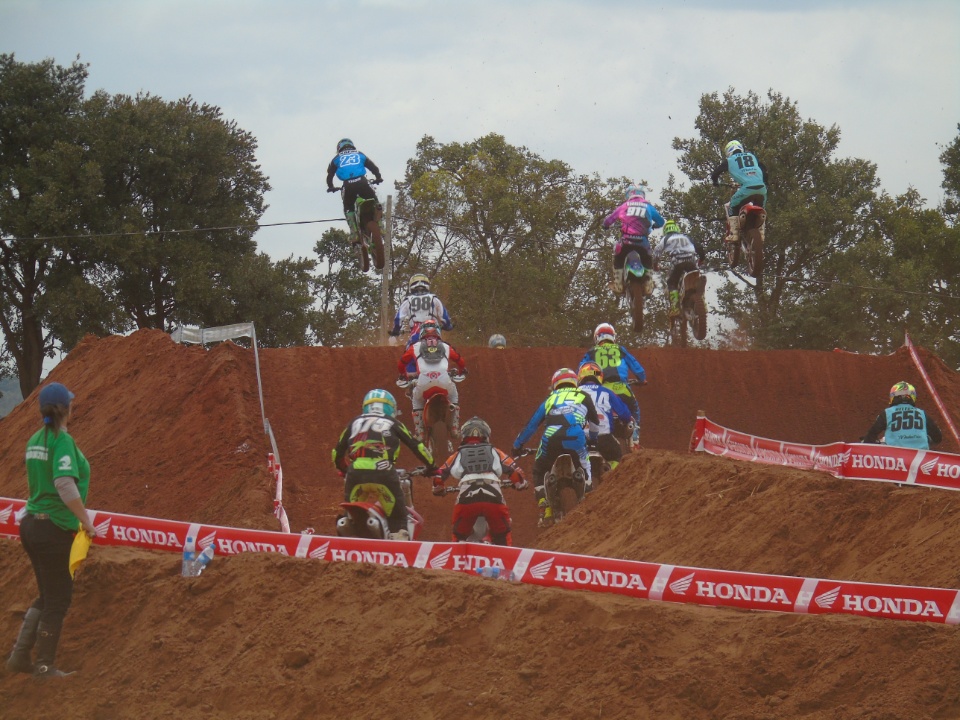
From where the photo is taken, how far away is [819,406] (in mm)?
21766

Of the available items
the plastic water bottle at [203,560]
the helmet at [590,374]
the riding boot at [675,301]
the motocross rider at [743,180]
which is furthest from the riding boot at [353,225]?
the plastic water bottle at [203,560]

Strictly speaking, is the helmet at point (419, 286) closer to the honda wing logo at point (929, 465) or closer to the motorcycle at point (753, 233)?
the motorcycle at point (753, 233)

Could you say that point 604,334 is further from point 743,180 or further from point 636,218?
point 743,180

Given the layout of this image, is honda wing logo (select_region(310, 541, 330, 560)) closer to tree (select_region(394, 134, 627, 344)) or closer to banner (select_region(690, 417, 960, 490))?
banner (select_region(690, 417, 960, 490))

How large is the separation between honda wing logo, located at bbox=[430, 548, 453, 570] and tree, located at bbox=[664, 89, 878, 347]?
28628 mm

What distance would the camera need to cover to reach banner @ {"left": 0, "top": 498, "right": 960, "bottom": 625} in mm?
7430

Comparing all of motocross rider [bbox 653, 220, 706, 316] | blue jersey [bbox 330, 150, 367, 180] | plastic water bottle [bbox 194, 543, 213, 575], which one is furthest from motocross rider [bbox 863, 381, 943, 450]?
plastic water bottle [bbox 194, 543, 213, 575]

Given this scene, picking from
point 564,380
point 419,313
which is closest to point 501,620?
Result: point 564,380

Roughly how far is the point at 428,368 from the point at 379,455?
19.3 ft

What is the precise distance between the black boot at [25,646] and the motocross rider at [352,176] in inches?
404

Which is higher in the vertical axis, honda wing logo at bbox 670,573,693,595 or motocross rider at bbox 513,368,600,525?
motocross rider at bbox 513,368,600,525

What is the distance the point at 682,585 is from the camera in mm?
8039

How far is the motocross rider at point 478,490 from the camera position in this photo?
11109mm

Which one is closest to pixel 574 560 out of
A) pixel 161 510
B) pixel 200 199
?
pixel 161 510
